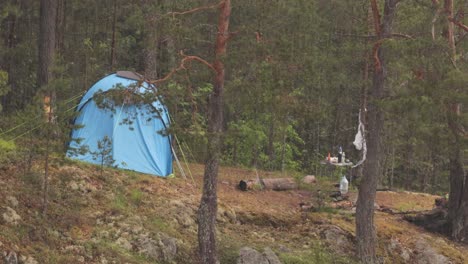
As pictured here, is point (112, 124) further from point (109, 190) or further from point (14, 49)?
point (14, 49)

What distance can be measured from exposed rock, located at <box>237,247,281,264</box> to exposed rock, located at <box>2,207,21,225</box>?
148 inches

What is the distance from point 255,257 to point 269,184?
16.0ft

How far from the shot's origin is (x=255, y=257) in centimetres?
902

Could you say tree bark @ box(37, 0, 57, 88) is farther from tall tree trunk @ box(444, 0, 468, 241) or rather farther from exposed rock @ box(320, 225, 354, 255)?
tall tree trunk @ box(444, 0, 468, 241)

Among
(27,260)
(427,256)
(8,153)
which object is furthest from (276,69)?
(427,256)

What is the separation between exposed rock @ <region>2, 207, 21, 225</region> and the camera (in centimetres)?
718

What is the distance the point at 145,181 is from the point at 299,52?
467cm

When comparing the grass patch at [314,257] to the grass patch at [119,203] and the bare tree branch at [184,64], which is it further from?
the bare tree branch at [184,64]

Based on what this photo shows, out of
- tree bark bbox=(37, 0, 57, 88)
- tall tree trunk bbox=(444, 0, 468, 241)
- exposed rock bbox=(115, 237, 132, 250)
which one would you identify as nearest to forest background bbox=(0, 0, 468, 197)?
tall tree trunk bbox=(444, 0, 468, 241)

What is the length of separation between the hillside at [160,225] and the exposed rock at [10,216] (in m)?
0.01

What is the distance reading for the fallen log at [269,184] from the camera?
13109mm

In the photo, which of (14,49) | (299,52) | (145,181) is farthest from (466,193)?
(14,49)

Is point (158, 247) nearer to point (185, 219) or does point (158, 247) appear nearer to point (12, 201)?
point (185, 219)

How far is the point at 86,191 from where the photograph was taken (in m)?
9.34
